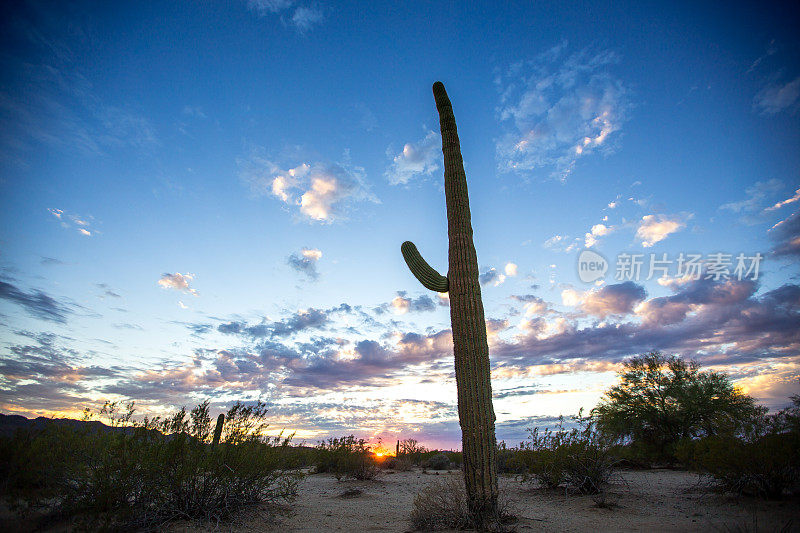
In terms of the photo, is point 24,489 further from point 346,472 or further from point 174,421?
point 346,472

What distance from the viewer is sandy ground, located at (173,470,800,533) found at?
5602mm

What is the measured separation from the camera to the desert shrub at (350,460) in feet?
38.7

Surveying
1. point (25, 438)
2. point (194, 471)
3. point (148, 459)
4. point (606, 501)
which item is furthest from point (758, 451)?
point (25, 438)

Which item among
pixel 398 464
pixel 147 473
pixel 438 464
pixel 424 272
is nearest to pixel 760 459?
pixel 424 272

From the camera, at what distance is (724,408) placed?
15984 mm

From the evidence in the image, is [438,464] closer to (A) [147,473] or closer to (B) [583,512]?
(B) [583,512]

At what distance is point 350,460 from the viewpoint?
1197 cm

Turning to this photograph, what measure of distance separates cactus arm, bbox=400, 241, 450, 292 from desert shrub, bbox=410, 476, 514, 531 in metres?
2.93

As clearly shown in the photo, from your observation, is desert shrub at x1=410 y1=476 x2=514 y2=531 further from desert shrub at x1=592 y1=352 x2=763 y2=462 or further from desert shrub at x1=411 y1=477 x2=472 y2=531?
desert shrub at x1=592 y1=352 x2=763 y2=462

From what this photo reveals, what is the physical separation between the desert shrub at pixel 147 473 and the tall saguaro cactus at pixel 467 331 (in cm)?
305

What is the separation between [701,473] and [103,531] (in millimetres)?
9953

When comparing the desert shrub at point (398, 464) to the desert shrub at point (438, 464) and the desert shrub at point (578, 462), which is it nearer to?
the desert shrub at point (438, 464)

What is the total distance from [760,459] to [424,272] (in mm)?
6336

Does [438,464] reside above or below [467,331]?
below
